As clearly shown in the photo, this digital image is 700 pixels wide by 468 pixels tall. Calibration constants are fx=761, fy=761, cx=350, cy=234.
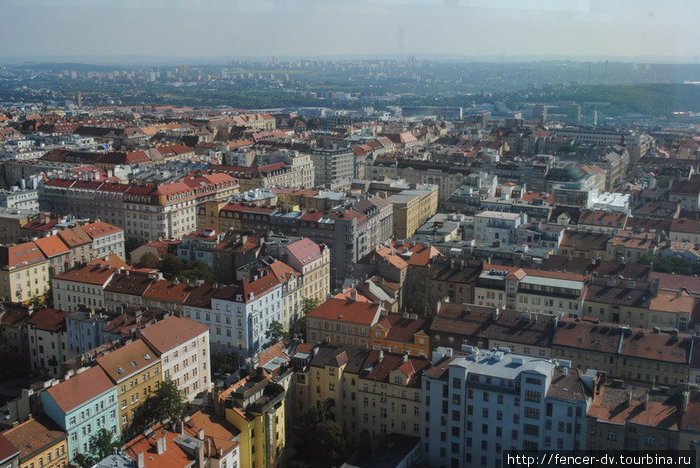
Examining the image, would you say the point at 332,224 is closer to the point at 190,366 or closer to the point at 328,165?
the point at 190,366

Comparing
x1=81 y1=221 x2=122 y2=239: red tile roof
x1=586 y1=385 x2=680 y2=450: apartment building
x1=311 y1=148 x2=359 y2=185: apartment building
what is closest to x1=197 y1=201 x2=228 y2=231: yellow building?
x1=81 y1=221 x2=122 y2=239: red tile roof

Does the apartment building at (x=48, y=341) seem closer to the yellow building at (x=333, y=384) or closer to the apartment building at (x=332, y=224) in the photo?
the yellow building at (x=333, y=384)

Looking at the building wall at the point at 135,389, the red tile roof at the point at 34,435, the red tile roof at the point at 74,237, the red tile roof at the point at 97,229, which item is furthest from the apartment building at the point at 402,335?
the red tile roof at the point at 97,229

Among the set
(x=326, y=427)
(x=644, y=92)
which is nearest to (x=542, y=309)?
(x=326, y=427)

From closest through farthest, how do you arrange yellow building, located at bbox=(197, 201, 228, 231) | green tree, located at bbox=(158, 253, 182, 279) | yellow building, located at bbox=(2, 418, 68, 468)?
yellow building, located at bbox=(2, 418, 68, 468) < green tree, located at bbox=(158, 253, 182, 279) < yellow building, located at bbox=(197, 201, 228, 231)

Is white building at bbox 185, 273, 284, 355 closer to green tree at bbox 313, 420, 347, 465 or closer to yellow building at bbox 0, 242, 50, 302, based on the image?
green tree at bbox 313, 420, 347, 465

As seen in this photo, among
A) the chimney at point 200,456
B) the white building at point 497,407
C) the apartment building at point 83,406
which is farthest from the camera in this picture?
the white building at point 497,407

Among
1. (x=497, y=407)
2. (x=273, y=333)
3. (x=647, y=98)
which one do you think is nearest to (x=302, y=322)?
(x=273, y=333)
